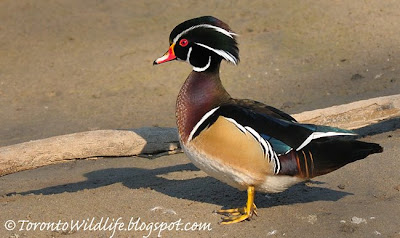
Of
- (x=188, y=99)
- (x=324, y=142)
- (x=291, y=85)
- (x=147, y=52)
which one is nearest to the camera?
(x=324, y=142)

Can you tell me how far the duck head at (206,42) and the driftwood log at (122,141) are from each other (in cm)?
135

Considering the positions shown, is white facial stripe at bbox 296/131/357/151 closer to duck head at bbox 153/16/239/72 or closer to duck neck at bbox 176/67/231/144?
duck neck at bbox 176/67/231/144

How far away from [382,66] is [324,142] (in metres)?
4.20

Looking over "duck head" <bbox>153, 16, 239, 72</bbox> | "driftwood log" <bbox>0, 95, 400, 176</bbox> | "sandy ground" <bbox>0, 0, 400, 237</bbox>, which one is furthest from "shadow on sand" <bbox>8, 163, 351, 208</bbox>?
"duck head" <bbox>153, 16, 239, 72</bbox>

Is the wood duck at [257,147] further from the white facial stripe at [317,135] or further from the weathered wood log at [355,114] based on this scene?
the weathered wood log at [355,114]

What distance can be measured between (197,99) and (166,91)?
3.63 metres

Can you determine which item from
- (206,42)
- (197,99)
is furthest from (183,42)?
(197,99)

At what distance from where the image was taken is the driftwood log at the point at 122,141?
5.68 m

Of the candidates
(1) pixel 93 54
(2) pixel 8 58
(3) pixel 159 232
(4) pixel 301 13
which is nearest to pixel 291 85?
(4) pixel 301 13

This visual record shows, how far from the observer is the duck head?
15.4 ft

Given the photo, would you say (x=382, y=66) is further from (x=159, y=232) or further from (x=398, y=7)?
(x=159, y=232)

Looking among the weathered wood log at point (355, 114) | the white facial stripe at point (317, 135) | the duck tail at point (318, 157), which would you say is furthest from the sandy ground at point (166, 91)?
the white facial stripe at point (317, 135)

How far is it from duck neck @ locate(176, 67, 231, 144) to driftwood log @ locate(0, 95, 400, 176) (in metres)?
1.31

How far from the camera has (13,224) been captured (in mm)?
4566
